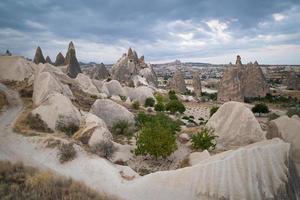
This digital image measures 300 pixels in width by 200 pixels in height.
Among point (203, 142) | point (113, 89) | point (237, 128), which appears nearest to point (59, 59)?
point (113, 89)

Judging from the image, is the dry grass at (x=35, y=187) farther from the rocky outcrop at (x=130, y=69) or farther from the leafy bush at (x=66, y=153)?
the rocky outcrop at (x=130, y=69)

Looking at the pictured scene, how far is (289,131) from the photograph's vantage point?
20422 millimetres

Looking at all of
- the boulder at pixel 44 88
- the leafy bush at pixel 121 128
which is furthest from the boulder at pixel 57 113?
the leafy bush at pixel 121 128

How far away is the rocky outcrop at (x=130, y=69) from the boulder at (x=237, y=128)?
49364mm

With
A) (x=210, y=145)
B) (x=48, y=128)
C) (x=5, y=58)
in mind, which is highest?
(x=5, y=58)

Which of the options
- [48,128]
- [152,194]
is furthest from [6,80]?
[152,194]

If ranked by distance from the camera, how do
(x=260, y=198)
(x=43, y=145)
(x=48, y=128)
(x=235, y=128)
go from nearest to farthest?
(x=260, y=198) < (x=43, y=145) < (x=48, y=128) < (x=235, y=128)

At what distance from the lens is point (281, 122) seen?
2150 centimetres

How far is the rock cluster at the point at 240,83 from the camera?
60.5 m

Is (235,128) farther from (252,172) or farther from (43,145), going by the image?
(43,145)

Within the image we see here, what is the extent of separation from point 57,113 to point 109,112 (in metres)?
7.06

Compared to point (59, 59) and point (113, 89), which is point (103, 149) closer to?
point (113, 89)

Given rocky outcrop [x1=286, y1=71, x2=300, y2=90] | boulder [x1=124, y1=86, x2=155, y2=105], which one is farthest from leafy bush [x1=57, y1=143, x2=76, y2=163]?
rocky outcrop [x1=286, y1=71, x2=300, y2=90]

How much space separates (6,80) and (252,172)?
33704 mm
